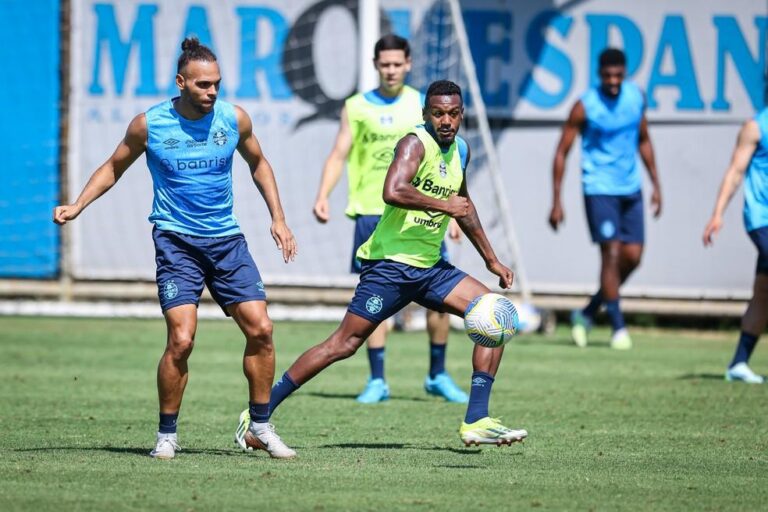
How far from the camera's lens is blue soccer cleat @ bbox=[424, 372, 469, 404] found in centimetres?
1124

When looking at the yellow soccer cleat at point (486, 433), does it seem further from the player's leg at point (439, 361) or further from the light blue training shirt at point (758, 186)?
the light blue training shirt at point (758, 186)

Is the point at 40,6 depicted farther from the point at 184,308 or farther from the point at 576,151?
the point at 184,308

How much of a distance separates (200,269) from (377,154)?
330cm

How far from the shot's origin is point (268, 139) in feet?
60.4

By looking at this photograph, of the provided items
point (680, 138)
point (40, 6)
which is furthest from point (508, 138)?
point (40, 6)

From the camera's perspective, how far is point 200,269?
8.12 metres

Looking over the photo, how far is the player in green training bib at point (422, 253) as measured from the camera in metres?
8.30

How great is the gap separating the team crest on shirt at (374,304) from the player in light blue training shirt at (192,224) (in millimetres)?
603

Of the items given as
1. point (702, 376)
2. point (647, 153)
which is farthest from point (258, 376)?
point (647, 153)

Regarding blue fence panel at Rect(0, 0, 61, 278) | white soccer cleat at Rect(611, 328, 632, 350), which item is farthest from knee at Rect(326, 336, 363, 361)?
blue fence panel at Rect(0, 0, 61, 278)

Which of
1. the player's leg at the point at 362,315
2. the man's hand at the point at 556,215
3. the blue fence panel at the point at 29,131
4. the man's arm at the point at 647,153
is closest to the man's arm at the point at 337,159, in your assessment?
A: the player's leg at the point at 362,315

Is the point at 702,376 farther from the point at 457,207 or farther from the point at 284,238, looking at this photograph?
the point at 284,238

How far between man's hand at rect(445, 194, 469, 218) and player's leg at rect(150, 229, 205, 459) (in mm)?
1387

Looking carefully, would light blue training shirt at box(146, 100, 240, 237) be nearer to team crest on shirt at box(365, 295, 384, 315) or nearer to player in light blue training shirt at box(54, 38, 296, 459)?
player in light blue training shirt at box(54, 38, 296, 459)
